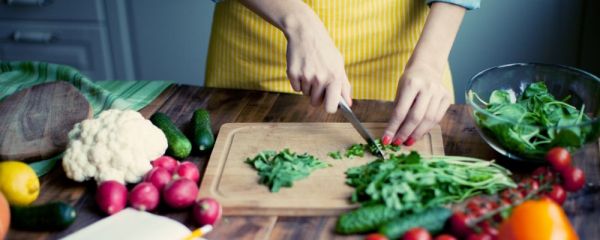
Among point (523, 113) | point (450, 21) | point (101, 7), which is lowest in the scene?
point (101, 7)

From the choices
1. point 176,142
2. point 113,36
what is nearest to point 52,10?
point 113,36

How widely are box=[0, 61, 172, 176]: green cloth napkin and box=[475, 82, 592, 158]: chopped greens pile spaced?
0.80 metres

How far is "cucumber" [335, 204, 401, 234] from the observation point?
1.07m

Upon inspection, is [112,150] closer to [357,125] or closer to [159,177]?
[159,177]

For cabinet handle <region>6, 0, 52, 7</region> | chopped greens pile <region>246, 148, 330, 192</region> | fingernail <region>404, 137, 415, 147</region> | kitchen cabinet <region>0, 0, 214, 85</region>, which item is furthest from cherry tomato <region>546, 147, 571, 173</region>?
cabinet handle <region>6, 0, 52, 7</region>

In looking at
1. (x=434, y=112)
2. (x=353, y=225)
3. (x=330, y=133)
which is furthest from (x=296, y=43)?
(x=353, y=225)

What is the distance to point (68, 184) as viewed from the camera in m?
1.29

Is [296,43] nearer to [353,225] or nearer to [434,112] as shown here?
[434,112]

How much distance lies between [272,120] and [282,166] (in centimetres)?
28

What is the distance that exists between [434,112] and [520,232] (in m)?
0.47

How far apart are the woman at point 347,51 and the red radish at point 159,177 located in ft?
1.11

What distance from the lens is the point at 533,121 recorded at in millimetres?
1303

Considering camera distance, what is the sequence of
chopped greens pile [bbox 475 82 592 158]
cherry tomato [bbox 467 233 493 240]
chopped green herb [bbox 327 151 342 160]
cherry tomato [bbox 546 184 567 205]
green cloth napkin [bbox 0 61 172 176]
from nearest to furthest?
cherry tomato [bbox 467 233 493 240]
cherry tomato [bbox 546 184 567 205]
chopped greens pile [bbox 475 82 592 158]
chopped green herb [bbox 327 151 342 160]
green cloth napkin [bbox 0 61 172 176]

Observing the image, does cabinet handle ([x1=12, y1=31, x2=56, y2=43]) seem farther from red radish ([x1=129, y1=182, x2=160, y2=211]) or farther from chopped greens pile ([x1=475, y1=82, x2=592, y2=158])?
chopped greens pile ([x1=475, y1=82, x2=592, y2=158])
